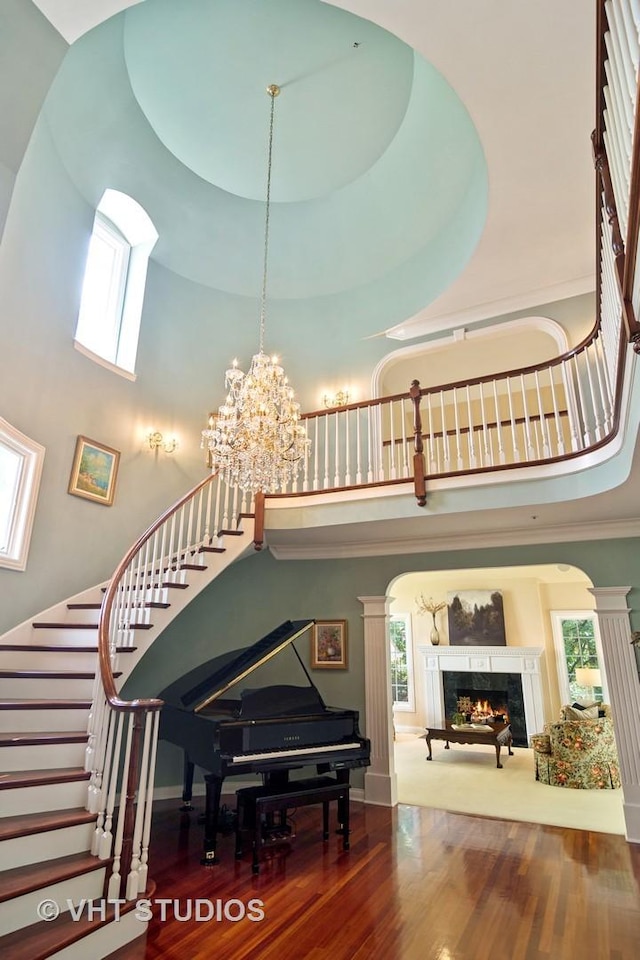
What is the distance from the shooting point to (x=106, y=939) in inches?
102

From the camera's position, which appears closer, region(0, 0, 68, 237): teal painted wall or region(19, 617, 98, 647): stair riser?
region(0, 0, 68, 237): teal painted wall

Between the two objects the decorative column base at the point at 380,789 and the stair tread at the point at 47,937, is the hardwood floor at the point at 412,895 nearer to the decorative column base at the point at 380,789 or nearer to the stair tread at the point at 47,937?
the stair tread at the point at 47,937

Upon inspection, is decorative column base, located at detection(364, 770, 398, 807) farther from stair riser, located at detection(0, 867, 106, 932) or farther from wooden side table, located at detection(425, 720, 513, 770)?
stair riser, located at detection(0, 867, 106, 932)

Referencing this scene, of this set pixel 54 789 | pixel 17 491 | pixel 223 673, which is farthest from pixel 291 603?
pixel 54 789

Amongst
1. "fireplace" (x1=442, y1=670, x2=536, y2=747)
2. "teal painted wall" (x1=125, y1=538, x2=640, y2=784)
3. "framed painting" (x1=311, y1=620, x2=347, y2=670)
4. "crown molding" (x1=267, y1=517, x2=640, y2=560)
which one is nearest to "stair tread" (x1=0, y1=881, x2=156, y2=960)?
"teal painted wall" (x1=125, y1=538, x2=640, y2=784)

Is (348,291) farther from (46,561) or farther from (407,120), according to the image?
(46,561)

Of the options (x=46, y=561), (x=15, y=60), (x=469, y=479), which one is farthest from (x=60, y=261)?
(x=469, y=479)

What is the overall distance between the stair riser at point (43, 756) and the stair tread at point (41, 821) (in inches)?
13.0

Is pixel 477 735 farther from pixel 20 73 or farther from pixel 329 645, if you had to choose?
pixel 20 73

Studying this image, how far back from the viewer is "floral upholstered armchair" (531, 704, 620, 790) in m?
6.08

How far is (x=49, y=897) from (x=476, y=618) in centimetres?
812

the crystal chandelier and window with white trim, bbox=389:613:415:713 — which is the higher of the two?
the crystal chandelier

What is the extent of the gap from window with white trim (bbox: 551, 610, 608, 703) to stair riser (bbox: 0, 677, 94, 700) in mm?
7567

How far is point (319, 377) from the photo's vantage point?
24.8ft
